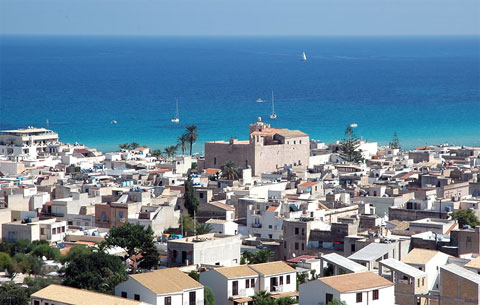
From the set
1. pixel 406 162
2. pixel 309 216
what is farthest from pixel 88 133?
pixel 309 216

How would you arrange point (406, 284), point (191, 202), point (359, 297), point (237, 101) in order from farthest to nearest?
point (237, 101)
point (191, 202)
point (406, 284)
point (359, 297)

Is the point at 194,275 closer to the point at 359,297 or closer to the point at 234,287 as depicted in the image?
the point at 234,287

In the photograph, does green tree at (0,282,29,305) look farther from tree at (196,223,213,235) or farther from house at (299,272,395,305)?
tree at (196,223,213,235)

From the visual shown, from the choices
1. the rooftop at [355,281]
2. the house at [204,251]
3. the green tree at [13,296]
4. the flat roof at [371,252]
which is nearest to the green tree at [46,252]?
the house at [204,251]

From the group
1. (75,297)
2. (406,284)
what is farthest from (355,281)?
(75,297)

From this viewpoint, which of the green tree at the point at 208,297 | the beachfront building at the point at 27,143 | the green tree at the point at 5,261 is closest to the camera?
the green tree at the point at 208,297

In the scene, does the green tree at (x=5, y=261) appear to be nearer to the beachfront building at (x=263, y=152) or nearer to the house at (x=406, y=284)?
the house at (x=406, y=284)

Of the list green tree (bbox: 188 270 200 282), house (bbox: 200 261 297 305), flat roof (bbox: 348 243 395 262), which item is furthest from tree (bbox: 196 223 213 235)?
house (bbox: 200 261 297 305)
